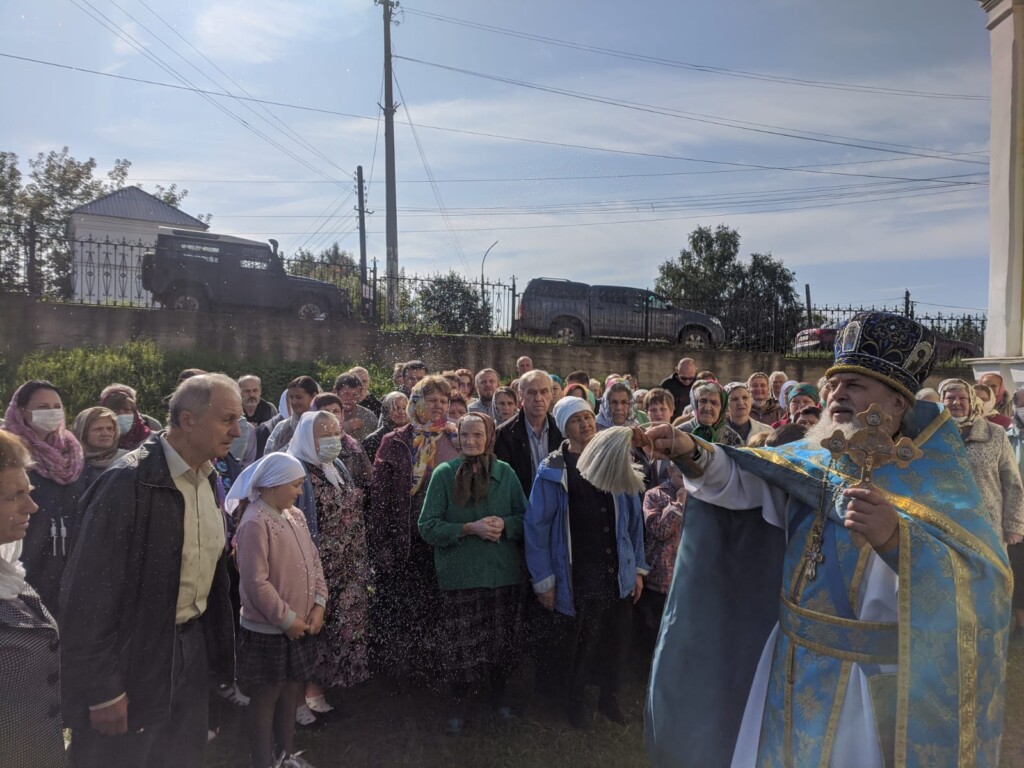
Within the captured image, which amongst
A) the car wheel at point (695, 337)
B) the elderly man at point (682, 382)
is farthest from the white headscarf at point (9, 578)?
the car wheel at point (695, 337)

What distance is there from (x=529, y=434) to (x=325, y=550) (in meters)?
1.78

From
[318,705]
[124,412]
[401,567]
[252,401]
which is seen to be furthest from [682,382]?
[124,412]

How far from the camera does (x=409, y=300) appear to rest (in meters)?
14.5

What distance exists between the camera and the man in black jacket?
5.28 m

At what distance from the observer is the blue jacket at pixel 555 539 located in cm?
444

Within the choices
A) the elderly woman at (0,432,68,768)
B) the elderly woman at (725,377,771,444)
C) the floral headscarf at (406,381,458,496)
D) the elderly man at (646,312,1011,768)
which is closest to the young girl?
the elderly woman at (0,432,68,768)

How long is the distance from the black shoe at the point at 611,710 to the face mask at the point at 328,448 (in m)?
2.27

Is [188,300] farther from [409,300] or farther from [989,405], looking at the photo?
[989,405]

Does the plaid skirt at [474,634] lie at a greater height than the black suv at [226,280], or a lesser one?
lesser

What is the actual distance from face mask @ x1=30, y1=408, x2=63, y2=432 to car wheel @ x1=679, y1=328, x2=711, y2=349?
13.6 m

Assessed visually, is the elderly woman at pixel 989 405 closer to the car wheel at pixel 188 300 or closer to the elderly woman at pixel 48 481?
the elderly woman at pixel 48 481

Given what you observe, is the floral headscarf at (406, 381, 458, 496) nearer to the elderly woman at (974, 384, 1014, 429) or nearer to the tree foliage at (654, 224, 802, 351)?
the elderly woman at (974, 384, 1014, 429)

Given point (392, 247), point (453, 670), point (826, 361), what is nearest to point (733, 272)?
point (826, 361)

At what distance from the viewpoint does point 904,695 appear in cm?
211
